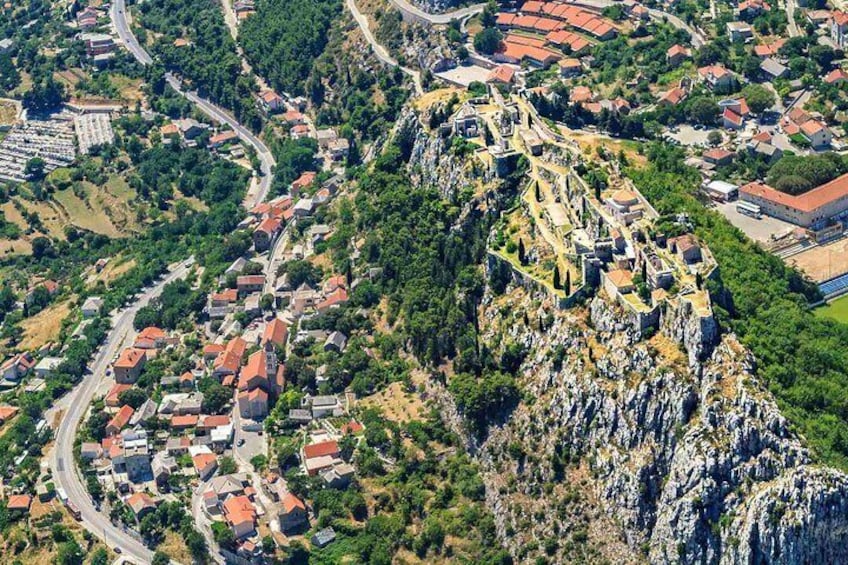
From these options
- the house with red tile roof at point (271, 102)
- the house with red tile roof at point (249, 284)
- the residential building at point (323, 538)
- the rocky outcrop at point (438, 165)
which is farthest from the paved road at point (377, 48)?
the residential building at point (323, 538)

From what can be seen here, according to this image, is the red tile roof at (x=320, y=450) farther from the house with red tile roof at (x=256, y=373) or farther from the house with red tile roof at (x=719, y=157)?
the house with red tile roof at (x=719, y=157)

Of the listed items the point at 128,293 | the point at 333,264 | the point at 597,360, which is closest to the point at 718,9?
the point at 333,264

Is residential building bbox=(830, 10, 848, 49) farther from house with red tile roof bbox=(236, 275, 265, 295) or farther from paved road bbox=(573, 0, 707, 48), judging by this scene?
house with red tile roof bbox=(236, 275, 265, 295)

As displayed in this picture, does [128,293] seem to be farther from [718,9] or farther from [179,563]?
[718,9]

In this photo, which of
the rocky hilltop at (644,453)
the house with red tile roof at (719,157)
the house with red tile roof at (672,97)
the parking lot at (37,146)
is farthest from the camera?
the parking lot at (37,146)

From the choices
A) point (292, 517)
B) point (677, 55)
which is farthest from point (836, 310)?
point (677, 55)
